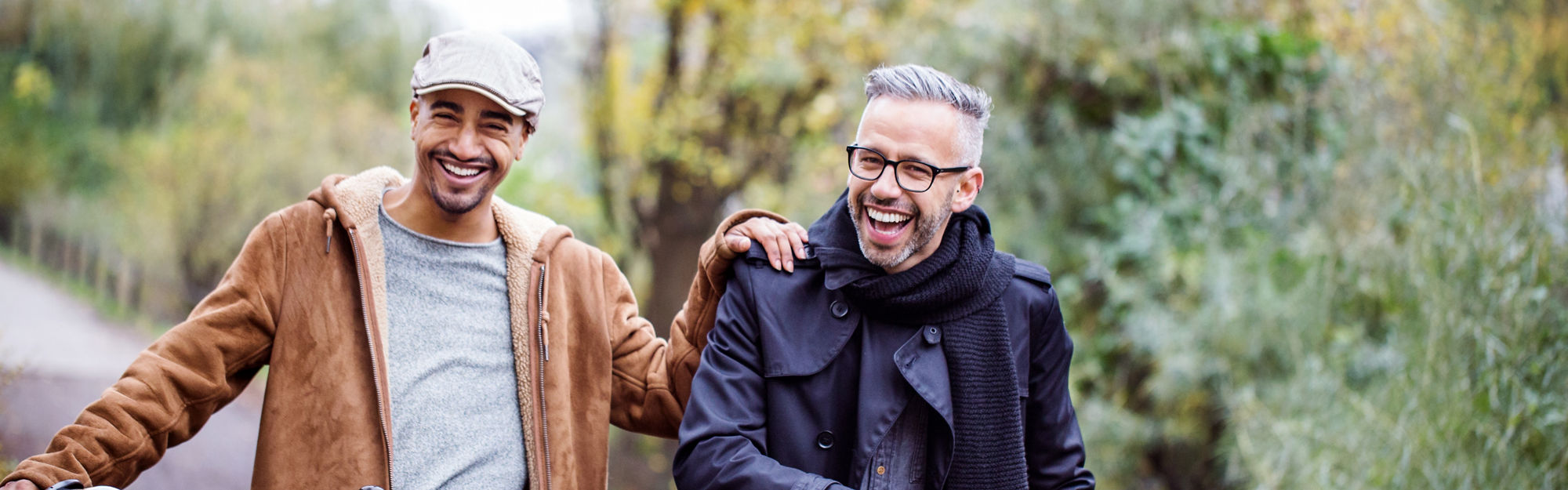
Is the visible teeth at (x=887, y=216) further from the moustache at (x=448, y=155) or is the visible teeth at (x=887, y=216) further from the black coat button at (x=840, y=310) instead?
the moustache at (x=448, y=155)

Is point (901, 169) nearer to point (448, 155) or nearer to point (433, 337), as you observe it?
point (448, 155)

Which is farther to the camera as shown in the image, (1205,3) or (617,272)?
(1205,3)

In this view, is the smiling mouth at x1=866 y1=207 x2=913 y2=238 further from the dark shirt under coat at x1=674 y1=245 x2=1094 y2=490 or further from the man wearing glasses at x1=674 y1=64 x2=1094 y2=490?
the dark shirt under coat at x1=674 y1=245 x2=1094 y2=490

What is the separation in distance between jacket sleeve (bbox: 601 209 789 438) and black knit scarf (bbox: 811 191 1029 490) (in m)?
0.33

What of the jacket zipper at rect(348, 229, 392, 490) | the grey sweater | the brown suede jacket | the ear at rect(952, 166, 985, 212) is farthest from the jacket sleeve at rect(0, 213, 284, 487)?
the ear at rect(952, 166, 985, 212)

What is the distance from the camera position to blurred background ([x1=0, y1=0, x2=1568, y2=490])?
3590mm

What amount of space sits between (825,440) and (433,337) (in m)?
0.89

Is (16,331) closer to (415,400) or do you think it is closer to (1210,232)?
(415,400)

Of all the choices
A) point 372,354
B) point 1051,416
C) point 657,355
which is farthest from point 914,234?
point 372,354

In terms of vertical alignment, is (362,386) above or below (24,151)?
below

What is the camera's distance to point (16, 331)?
10.9 ft

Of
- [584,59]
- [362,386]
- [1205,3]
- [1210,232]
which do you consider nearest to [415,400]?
[362,386]

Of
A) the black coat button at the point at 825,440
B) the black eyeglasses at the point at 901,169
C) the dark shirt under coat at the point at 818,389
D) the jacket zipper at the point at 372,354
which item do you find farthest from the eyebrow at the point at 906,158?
the jacket zipper at the point at 372,354

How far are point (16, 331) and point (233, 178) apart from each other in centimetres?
156
